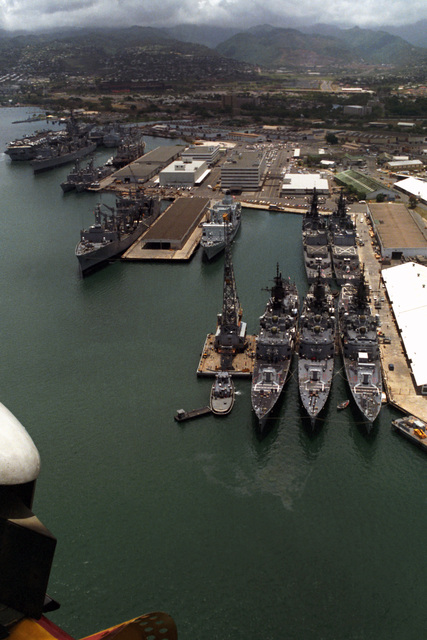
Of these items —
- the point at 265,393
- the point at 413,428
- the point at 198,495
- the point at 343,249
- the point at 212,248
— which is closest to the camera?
the point at 198,495

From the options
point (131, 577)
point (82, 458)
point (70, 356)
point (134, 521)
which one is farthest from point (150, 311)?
point (131, 577)

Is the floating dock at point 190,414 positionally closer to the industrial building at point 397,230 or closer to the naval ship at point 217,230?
the naval ship at point 217,230

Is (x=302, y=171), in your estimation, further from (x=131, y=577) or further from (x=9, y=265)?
(x=131, y=577)

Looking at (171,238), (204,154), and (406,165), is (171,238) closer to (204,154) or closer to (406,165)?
(204,154)

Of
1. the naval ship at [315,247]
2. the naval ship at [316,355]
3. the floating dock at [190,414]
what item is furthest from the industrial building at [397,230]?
the floating dock at [190,414]

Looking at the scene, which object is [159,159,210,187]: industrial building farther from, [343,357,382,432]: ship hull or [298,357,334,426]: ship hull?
[343,357,382,432]: ship hull

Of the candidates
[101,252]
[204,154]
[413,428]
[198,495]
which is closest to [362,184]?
[204,154]
